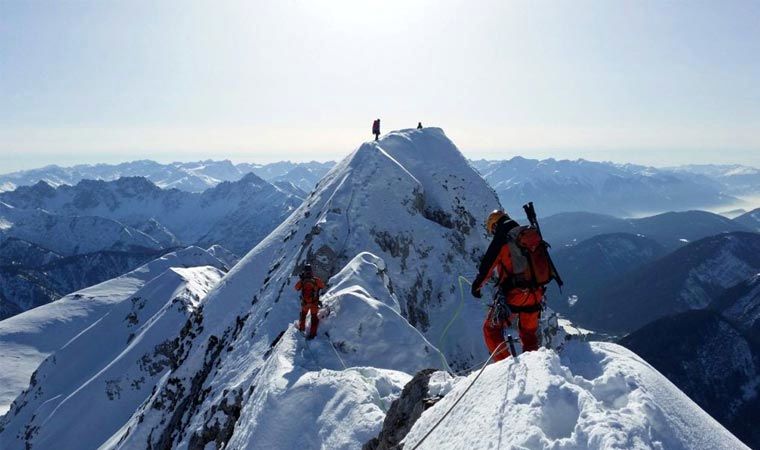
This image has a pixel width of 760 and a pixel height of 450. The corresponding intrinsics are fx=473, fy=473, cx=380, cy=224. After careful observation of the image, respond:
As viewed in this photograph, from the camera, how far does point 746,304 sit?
180125 mm

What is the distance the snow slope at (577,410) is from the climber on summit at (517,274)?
2.18 metres

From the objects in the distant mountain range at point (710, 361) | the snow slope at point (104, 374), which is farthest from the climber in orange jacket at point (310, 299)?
the distant mountain range at point (710, 361)

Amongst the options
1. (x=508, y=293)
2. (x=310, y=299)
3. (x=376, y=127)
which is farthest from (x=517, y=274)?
(x=376, y=127)

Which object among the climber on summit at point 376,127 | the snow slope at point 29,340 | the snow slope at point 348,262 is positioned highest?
the climber on summit at point 376,127

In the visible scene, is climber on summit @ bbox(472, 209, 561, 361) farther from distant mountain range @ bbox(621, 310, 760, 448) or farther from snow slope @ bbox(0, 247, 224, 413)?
snow slope @ bbox(0, 247, 224, 413)

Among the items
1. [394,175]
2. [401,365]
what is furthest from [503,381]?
[394,175]

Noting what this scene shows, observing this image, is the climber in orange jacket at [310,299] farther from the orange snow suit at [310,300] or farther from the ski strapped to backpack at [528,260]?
the ski strapped to backpack at [528,260]

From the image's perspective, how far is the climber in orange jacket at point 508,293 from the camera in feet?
37.4

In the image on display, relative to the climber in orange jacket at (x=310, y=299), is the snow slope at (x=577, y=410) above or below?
above

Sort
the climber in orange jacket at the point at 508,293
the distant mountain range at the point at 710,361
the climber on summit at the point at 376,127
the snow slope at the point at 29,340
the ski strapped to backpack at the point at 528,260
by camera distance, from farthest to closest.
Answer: the snow slope at the point at 29,340 → the distant mountain range at the point at 710,361 → the climber on summit at the point at 376,127 → the climber in orange jacket at the point at 508,293 → the ski strapped to backpack at the point at 528,260

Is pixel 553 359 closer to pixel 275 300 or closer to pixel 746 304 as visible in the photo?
pixel 275 300

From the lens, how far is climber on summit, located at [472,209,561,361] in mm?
11188

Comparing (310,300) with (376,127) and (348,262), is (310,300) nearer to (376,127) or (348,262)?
(348,262)

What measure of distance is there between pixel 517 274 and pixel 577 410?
14.0 feet
